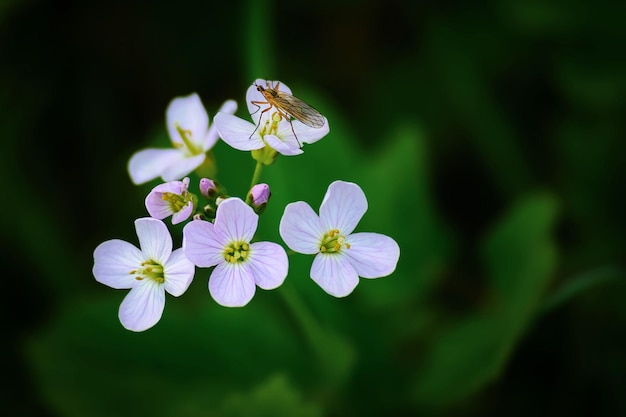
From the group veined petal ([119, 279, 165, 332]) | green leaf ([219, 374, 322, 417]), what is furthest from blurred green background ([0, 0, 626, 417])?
veined petal ([119, 279, 165, 332])

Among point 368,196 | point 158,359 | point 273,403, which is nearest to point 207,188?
point 273,403

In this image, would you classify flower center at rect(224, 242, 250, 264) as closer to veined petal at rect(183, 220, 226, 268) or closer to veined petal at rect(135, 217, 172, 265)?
veined petal at rect(183, 220, 226, 268)

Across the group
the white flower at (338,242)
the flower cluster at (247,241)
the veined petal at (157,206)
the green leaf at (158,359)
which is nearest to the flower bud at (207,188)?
the flower cluster at (247,241)

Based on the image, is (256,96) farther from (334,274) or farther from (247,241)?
(334,274)

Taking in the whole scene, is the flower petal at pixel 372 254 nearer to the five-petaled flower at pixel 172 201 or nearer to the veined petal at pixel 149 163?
the five-petaled flower at pixel 172 201

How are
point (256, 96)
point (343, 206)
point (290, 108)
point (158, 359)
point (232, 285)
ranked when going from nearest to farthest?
point (232, 285)
point (343, 206)
point (290, 108)
point (256, 96)
point (158, 359)

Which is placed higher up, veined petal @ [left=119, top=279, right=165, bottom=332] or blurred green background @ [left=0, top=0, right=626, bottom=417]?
blurred green background @ [left=0, top=0, right=626, bottom=417]
